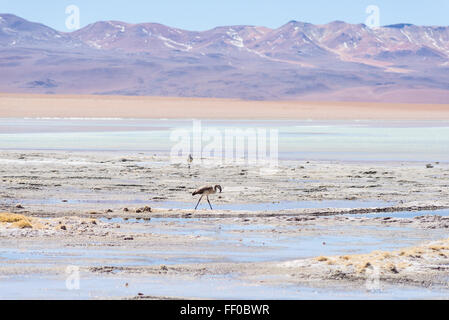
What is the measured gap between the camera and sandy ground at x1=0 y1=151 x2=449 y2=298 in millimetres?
9344

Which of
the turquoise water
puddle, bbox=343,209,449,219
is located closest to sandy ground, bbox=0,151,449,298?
puddle, bbox=343,209,449,219

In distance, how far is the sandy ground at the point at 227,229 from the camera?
368 inches

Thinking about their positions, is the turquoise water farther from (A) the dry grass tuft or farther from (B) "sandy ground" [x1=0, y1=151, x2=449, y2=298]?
(A) the dry grass tuft

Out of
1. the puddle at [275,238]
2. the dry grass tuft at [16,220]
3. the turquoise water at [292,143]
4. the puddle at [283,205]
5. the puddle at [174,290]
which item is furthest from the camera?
the turquoise water at [292,143]

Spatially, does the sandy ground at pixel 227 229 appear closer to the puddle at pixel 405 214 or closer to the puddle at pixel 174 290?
the puddle at pixel 174 290

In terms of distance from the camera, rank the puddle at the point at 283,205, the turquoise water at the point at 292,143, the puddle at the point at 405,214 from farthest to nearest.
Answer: the turquoise water at the point at 292,143, the puddle at the point at 283,205, the puddle at the point at 405,214

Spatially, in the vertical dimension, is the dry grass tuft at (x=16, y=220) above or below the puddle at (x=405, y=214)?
above

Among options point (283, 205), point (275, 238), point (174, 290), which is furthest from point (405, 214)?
point (174, 290)

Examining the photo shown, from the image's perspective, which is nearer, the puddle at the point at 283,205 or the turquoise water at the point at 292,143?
the puddle at the point at 283,205

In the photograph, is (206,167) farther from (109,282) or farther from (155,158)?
(109,282)

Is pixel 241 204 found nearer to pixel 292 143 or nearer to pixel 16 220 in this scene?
pixel 16 220

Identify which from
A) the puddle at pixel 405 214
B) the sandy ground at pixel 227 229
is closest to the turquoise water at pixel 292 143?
the sandy ground at pixel 227 229

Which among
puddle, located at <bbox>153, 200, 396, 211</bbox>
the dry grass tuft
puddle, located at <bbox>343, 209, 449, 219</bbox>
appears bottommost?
puddle, located at <bbox>343, 209, 449, 219</bbox>
